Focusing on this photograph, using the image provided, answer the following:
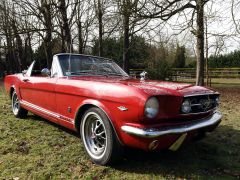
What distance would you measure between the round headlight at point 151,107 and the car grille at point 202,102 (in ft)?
1.49

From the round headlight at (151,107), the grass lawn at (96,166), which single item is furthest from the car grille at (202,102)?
the grass lawn at (96,166)

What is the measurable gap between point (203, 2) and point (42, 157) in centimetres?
919

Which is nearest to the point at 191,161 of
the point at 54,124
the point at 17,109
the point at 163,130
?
the point at 163,130

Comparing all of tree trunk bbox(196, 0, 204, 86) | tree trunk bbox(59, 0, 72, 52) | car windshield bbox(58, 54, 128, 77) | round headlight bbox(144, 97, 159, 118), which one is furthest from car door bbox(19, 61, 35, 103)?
tree trunk bbox(196, 0, 204, 86)

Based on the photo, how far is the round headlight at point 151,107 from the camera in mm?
3594

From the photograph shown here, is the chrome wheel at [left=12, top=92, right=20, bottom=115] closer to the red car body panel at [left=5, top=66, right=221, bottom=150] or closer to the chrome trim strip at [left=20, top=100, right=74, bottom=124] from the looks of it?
the chrome trim strip at [left=20, top=100, right=74, bottom=124]

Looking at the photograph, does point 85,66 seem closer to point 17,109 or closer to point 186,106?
point 186,106

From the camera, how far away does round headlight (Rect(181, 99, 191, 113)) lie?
3879 millimetres

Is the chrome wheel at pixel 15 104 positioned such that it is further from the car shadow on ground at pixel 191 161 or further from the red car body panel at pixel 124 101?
the car shadow on ground at pixel 191 161

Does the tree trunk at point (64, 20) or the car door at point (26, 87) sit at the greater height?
the tree trunk at point (64, 20)

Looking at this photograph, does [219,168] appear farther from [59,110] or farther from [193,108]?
[59,110]

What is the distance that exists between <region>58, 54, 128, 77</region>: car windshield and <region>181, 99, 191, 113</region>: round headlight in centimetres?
200

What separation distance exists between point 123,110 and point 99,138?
2.74 ft

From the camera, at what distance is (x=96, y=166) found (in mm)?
4180
